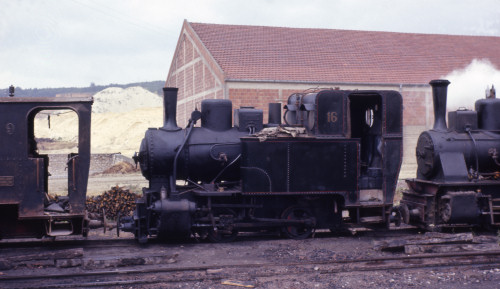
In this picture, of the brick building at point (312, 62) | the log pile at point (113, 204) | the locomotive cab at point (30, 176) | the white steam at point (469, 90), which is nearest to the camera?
the locomotive cab at point (30, 176)

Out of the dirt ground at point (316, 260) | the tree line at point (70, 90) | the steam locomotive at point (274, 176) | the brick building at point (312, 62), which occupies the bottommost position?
the dirt ground at point (316, 260)

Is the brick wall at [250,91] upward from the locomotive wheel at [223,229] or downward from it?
upward

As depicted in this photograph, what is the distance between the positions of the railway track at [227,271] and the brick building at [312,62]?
14.0 m

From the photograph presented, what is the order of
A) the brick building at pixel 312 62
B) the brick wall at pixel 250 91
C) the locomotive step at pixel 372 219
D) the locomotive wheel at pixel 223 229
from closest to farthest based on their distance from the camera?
the locomotive wheel at pixel 223 229 < the locomotive step at pixel 372 219 < the brick wall at pixel 250 91 < the brick building at pixel 312 62

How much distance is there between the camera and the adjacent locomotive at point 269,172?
8758mm

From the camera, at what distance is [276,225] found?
9.05 meters

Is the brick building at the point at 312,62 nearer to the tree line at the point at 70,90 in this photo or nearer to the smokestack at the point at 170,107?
the smokestack at the point at 170,107

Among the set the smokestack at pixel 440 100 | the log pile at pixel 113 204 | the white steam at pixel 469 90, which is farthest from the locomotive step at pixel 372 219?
the white steam at pixel 469 90

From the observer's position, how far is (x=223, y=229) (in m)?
8.93

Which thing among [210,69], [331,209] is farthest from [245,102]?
[331,209]

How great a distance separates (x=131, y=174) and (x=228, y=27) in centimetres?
972

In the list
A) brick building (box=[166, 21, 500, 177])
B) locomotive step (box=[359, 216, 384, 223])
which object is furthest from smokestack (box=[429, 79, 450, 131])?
brick building (box=[166, 21, 500, 177])

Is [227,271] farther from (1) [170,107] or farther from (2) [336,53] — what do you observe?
(2) [336,53]

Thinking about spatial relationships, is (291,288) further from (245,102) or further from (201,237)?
(245,102)
